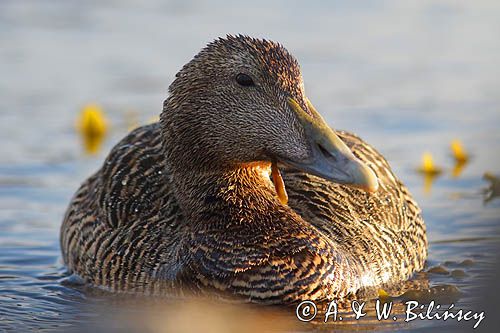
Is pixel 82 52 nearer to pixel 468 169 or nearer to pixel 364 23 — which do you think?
pixel 364 23

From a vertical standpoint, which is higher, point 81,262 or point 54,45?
point 54,45

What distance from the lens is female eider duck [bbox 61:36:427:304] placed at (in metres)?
9.72

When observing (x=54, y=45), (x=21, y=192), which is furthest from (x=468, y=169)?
(x=54, y=45)

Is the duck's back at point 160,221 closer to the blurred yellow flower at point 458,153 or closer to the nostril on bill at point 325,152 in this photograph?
the nostril on bill at point 325,152

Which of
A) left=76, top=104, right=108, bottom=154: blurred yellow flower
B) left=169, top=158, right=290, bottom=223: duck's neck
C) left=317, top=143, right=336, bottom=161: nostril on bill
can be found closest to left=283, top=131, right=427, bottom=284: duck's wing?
left=169, top=158, right=290, bottom=223: duck's neck

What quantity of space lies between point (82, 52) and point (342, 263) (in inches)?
336

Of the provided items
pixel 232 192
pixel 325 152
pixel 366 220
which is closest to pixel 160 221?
pixel 232 192

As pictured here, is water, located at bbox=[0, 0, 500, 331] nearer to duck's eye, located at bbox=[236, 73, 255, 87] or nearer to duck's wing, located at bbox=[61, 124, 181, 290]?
duck's wing, located at bbox=[61, 124, 181, 290]

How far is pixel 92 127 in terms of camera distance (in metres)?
15.6

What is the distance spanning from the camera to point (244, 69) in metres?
9.95

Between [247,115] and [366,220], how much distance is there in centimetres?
168

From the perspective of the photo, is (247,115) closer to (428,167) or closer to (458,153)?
(428,167)

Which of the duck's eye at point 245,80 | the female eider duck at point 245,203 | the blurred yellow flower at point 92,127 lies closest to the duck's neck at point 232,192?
the female eider duck at point 245,203

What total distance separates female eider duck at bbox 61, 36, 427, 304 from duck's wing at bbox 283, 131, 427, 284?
0.5 inches
